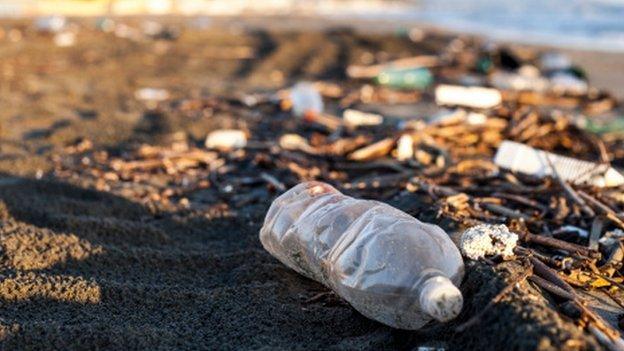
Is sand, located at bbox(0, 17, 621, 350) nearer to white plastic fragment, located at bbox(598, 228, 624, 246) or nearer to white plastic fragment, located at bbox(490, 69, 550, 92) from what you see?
white plastic fragment, located at bbox(598, 228, 624, 246)

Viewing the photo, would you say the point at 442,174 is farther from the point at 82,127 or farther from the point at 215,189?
the point at 82,127

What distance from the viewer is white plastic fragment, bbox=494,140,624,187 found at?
3664mm

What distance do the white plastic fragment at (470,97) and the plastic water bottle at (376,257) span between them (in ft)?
11.4

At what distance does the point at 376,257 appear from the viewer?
2178 millimetres

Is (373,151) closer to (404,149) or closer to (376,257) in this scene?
(404,149)

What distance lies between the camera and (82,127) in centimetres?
549

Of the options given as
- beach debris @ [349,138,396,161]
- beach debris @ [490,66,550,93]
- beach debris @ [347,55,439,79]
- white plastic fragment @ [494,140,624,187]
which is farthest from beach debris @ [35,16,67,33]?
white plastic fragment @ [494,140,624,187]

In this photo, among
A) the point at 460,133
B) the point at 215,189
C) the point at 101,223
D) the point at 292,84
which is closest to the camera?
the point at 101,223

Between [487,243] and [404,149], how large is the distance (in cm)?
202

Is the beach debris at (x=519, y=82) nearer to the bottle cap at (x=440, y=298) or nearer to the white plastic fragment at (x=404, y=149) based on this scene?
the white plastic fragment at (x=404, y=149)

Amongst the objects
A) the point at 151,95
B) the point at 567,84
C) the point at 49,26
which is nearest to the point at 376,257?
the point at 151,95

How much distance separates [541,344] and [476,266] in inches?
19.9

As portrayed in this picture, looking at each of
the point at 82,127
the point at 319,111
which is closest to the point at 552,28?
the point at 319,111

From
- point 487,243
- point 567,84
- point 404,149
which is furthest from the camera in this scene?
point 567,84
